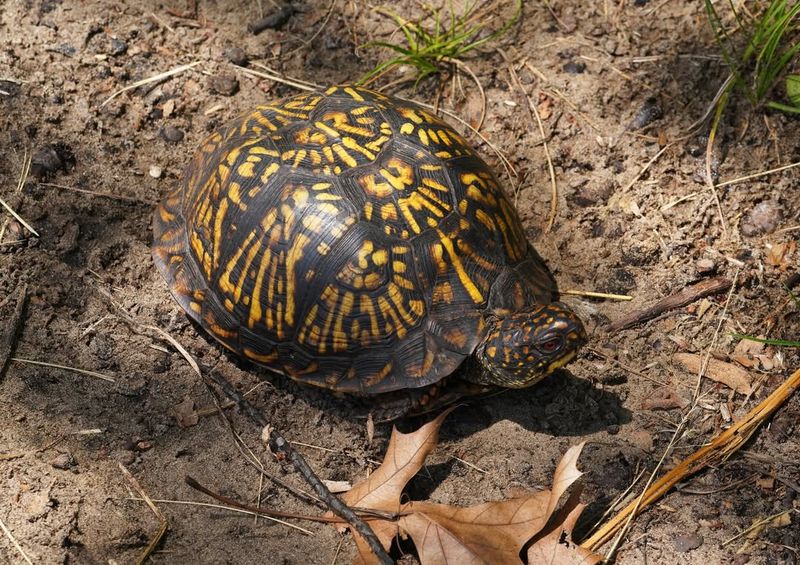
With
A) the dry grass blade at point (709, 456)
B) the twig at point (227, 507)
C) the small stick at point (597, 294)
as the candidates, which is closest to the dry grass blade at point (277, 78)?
the small stick at point (597, 294)

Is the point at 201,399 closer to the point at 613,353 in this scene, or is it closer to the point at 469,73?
the point at 613,353

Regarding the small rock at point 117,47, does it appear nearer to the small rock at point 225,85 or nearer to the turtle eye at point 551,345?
the small rock at point 225,85

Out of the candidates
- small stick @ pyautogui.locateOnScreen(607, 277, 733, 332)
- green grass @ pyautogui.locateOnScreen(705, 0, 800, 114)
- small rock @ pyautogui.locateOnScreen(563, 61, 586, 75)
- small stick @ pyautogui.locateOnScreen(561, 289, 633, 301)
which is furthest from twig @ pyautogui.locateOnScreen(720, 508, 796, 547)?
small rock @ pyautogui.locateOnScreen(563, 61, 586, 75)

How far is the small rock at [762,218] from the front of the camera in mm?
3779

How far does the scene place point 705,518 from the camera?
3045mm

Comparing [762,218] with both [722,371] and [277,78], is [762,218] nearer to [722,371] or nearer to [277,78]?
[722,371]

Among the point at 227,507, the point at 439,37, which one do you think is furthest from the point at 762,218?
the point at 227,507

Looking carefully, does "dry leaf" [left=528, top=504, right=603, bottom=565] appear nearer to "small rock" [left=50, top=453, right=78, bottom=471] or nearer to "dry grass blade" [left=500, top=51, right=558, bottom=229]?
"dry grass blade" [left=500, top=51, right=558, bottom=229]

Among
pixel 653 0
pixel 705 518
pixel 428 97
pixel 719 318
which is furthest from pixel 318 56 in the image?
pixel 705 518

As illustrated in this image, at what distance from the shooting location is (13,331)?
11.6 ft

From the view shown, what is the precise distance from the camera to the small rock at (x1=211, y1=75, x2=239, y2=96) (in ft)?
14.6

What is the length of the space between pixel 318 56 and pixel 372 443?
2454mm

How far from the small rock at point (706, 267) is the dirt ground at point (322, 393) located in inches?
0.6

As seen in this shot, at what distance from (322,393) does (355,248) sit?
836 mm
